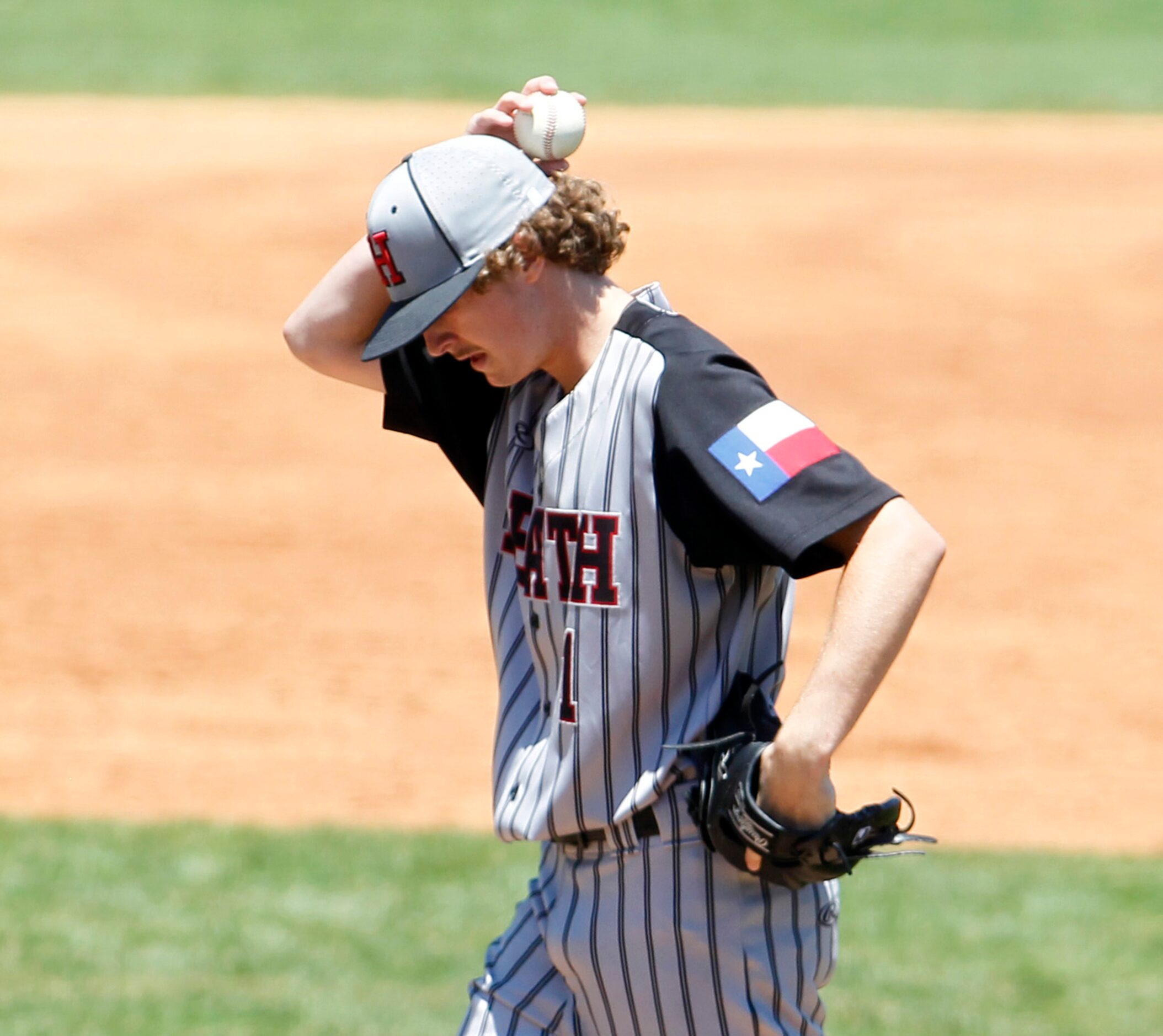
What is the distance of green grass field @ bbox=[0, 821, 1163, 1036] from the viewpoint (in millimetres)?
4680

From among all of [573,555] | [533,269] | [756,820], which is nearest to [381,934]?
[573,555]

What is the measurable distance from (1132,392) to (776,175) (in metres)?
5.33

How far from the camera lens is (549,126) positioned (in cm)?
288

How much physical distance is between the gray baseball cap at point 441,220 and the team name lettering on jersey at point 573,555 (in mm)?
379

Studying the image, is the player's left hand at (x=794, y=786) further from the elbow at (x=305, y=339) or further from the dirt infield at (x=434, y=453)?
the dirt infield at (x=434, y=453)

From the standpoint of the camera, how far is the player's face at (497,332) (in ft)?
9.00

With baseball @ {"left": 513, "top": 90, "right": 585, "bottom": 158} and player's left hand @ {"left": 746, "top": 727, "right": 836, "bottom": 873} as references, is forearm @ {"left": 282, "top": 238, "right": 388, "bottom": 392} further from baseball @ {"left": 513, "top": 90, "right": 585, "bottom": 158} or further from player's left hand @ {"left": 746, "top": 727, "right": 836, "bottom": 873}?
player's left hand @ {"left": 746, "top": 727, "right": 836, "bottom": 873}

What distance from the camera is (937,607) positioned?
8.91 m

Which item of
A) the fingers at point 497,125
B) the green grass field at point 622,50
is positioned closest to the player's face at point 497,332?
the fingers at point 497,125

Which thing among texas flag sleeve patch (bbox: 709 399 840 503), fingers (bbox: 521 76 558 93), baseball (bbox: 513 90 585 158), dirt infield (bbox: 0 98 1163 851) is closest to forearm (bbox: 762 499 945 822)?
texas flag sleeve patch (bbox: 709 399 840 503)

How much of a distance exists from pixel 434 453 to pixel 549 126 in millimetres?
8226

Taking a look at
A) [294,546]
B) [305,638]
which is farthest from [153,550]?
[305,638]

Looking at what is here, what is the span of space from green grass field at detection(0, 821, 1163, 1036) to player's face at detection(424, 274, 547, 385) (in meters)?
2.37

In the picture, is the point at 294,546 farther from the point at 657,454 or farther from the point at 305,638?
the point at 657,454
